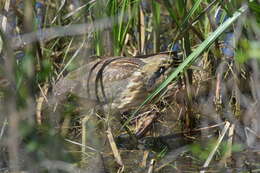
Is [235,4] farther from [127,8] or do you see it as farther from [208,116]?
[127,8]

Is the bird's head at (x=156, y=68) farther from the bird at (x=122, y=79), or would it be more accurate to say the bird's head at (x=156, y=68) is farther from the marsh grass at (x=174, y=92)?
the marsh grass at (x=174, y=92)

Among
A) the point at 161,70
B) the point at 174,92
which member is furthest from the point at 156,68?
the point at 174,92

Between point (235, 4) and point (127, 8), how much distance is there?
1745mm

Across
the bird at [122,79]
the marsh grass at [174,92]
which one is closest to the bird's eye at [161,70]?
the bird at [122,79]

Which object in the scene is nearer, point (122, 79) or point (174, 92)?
point (174, 92)

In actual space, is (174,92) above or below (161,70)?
below

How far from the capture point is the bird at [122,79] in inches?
188

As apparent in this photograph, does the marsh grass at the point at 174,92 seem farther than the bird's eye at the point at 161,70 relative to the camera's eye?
No

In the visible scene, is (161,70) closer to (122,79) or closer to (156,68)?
(156,68)

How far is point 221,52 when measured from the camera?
15.7 ft

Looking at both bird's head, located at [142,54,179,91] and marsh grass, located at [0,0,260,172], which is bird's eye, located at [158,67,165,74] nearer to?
bird's head, located at [142,54,179,91]

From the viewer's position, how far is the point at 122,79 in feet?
16.3

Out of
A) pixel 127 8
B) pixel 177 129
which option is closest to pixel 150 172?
pixel 177 129

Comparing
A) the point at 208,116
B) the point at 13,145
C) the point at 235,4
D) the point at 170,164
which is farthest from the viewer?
the point at 208,116
